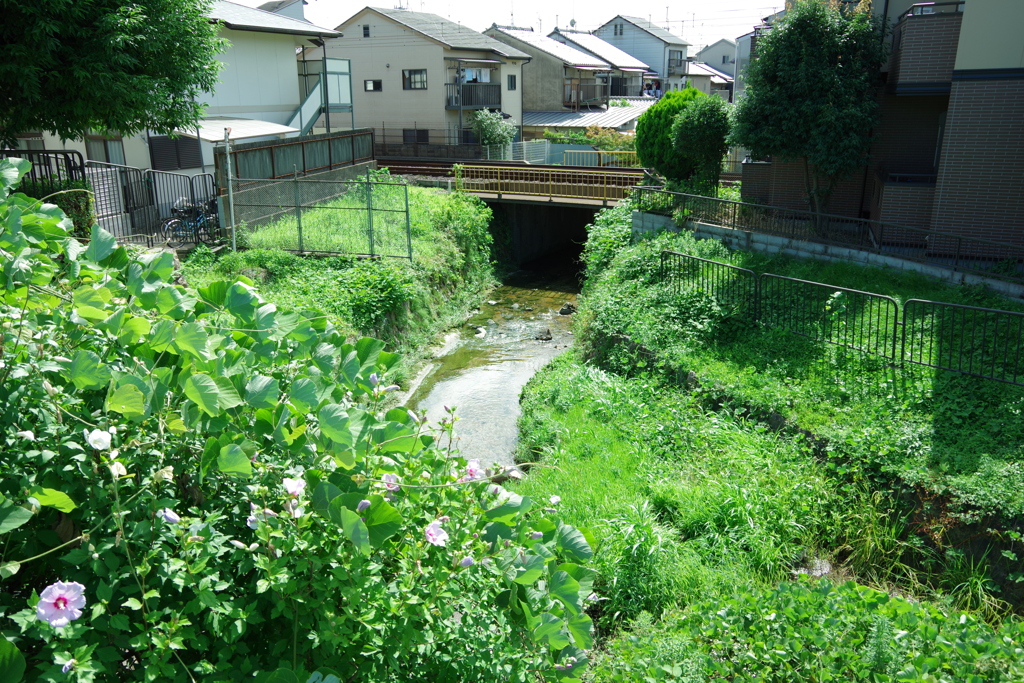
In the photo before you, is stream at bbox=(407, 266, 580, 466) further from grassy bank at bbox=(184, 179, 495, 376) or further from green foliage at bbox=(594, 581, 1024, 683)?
green foliage at bbox=(594, 581, 1024, 683)

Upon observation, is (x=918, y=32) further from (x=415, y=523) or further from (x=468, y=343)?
(x=415, y=523)

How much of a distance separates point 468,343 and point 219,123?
389 inches

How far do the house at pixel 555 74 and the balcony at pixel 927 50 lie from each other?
3009cm

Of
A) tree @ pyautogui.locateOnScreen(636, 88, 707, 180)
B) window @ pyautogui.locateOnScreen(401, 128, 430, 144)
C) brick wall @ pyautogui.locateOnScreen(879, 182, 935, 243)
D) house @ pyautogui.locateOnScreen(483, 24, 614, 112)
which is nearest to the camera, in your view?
brick wall @ pyautogui.locateOnScreen(879, 182, 935, 243)

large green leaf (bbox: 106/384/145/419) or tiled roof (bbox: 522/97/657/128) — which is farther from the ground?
tiled roof (bbox: 522/97/657/128)

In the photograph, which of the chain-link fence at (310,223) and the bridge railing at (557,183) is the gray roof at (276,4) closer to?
the bridge railing at (557,183)

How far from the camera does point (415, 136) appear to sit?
3669cm

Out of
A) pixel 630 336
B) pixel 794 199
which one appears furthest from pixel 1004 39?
pixel 630 336

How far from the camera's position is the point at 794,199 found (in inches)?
718

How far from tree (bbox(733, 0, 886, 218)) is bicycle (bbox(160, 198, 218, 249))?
1258cm

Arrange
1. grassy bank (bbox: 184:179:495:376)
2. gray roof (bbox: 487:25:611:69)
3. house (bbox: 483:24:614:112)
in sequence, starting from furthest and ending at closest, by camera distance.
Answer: gray roof (bbox: 487:25:611:69), house (bbox: 483:24:614:112), grassy bank (bbox: 184:179:495:376)

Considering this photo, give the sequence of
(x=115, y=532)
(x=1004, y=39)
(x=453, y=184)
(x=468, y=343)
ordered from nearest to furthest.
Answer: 1. (x=115, y=532)
2. (x=1004, y=39)
3. (x=468, y=343)
4. (x=453, y=184)

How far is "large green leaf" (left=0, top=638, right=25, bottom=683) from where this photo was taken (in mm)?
2115

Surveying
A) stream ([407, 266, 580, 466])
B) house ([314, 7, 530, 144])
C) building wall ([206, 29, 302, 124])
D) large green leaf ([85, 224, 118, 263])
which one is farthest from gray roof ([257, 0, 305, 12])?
large green leaf ([85, 224, 118, 263])
